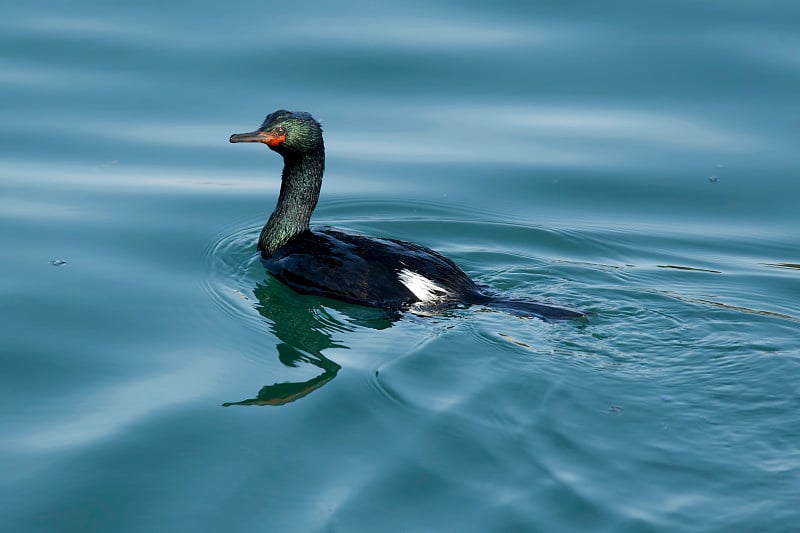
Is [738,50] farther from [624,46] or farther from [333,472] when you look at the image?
[333,472]

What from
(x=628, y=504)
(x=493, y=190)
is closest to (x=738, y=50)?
(x=493, y=190)

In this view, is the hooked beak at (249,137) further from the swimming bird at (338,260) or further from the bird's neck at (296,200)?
the bird's neck at (296,200)

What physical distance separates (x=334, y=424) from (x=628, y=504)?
65.2 inches

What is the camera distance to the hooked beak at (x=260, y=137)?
8.28 meters

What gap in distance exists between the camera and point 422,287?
7746mm

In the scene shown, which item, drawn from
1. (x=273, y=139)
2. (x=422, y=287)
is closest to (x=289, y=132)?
(x=273, y=139)

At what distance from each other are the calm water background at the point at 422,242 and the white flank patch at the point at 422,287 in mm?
261

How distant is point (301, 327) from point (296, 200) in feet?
4.70

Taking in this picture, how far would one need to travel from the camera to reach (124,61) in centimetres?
1185

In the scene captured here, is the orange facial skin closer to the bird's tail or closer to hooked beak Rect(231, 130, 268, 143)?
hooked beak Rect(231, 130, 268, 143)

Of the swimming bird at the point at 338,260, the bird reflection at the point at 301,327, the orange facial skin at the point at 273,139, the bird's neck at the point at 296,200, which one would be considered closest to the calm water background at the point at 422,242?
the bird reflection at the point at 301,327

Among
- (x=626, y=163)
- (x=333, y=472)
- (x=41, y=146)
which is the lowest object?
(x=333, y=472)

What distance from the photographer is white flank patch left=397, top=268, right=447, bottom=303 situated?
773cm

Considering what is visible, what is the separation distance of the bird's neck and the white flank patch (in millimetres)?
1223
